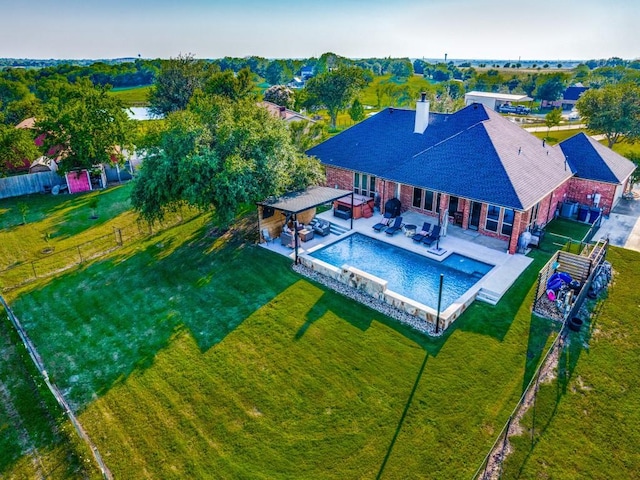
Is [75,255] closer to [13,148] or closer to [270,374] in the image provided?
[270,374]

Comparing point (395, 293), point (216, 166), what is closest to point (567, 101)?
point (395, 293)

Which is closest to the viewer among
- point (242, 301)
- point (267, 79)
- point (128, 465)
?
point (128, 465)

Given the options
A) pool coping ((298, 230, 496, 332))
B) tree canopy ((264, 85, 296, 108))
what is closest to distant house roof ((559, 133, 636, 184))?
pool coping ((298, 230, 496, 332))

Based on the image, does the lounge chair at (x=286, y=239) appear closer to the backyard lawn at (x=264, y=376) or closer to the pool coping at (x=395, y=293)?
the pool coping at (x=395, y=293)

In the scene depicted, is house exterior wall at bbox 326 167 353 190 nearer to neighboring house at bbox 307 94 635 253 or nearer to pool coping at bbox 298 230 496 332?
neighboring house at bbox 307 94 635 253

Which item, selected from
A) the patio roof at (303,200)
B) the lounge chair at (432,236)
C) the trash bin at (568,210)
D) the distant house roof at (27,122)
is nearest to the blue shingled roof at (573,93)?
the trash bin at (568,210)

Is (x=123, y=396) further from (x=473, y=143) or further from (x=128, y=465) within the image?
(x=473, y=143)

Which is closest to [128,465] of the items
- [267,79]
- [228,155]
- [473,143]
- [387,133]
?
[228,155]
